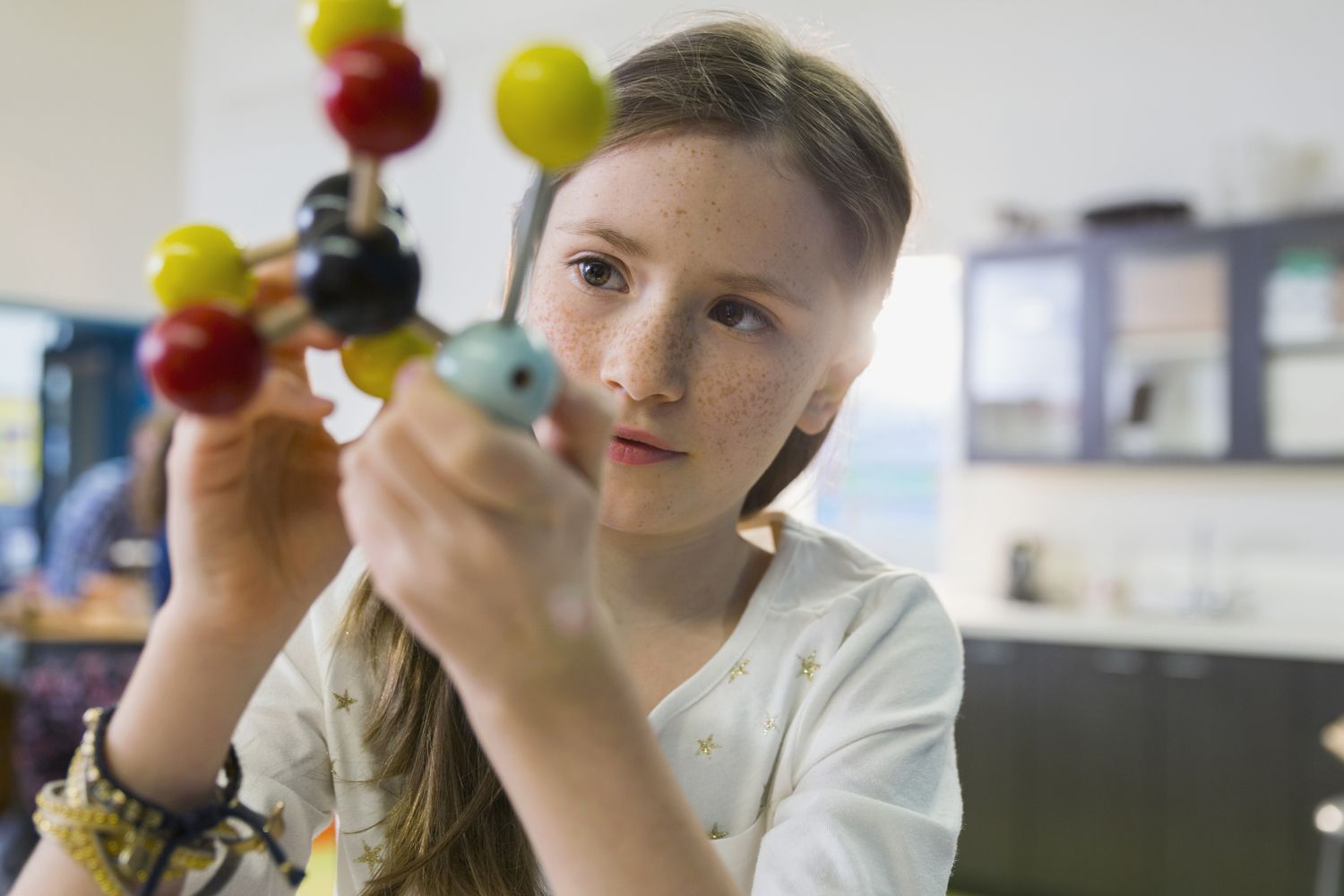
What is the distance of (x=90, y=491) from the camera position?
14.0 feet

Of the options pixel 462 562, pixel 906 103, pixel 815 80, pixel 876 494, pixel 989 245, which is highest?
pixel 906 103

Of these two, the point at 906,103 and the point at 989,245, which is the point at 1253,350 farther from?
the point at 906,103

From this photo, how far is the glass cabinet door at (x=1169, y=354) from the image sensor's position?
355 centimetres

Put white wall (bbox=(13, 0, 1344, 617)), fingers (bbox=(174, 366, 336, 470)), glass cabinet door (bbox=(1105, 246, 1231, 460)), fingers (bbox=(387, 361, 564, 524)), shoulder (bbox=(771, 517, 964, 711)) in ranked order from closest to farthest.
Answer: fingers (bbox=(387, 361, 564, 524)) < fingers (bbox=(174, 366, 336, 470)) < shoulder (bbox=(771, 517, 964, 711)) < glass cabinet door (bbox=(1105, 246, 1231, 460)) < white wall (bbox=(13, 0, 1344, 617))

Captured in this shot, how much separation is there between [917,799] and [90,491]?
424cm

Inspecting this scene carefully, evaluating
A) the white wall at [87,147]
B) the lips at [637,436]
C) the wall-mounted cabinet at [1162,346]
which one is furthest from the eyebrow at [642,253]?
the white wall at [87,147]

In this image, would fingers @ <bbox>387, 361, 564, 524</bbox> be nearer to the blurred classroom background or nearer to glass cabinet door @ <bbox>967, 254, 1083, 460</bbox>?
the blurred classroom background

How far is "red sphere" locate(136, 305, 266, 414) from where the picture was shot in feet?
1.34

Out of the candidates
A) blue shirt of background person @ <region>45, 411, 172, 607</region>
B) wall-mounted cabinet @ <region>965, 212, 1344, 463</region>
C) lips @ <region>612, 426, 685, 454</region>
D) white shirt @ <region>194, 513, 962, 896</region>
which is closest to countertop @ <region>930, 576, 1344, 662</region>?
wall-mounted cabinet @ <region>965, 212, 1344, 463</region>

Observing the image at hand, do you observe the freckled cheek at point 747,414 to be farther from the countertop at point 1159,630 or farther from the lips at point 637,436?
the countertop at point 1159,630

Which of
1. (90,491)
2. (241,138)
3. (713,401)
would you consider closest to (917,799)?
(713,401)

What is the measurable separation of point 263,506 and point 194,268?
141 millimetres

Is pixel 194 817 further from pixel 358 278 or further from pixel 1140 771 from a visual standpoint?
pixel 1140 771

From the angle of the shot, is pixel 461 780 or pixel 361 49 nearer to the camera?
pixel 361 49
